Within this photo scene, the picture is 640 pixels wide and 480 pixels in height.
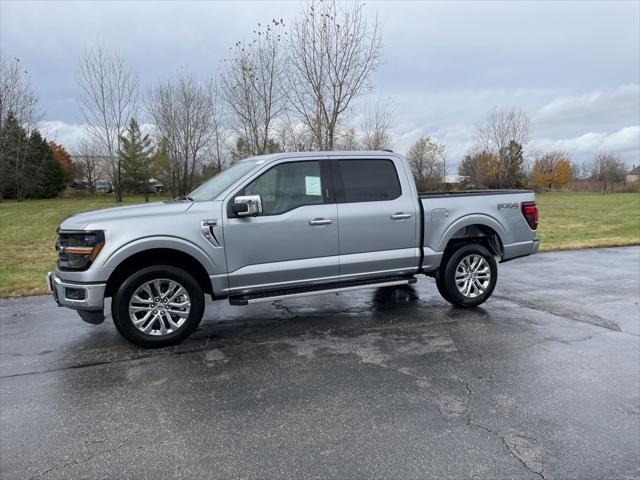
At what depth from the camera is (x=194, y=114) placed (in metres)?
26.1

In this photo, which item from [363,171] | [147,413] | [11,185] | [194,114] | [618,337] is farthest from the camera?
[11,185]

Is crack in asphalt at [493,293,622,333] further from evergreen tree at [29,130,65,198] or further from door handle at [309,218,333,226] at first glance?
Result: evergreen tree at [29,130,65,198]

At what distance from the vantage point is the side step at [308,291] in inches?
201

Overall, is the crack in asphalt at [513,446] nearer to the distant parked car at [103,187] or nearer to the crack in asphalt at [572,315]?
the crack in asphalt at [572,315]

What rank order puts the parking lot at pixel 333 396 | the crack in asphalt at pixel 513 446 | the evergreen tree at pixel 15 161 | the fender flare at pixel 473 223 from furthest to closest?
the evergreen tree at pixel 15 161 < the fender flare at pixel 473 223 < the parking lot at pixel 333 396 < the crack in asphalt at pixel 513 446

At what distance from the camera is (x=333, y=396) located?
12.2ft

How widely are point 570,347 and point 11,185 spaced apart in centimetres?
5302

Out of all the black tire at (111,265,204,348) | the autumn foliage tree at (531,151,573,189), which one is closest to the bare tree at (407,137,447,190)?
the autumn foliage tree at (531,151,573,189)

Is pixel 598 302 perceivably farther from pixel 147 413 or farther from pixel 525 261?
pixel 147 413

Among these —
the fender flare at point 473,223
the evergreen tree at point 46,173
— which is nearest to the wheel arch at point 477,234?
the fender flare at point 473,223

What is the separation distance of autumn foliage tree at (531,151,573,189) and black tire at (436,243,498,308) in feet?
234

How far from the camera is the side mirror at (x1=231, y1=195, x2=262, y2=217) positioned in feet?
16.1

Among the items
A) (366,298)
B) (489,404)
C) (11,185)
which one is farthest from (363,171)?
(11,185)

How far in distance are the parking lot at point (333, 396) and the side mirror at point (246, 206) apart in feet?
4.53
